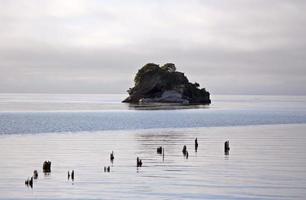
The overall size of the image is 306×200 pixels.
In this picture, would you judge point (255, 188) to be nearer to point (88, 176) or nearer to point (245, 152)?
point (88, 176)

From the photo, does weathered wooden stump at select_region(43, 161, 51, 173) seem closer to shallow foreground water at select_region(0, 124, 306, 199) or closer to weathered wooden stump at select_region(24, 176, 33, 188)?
shallow foreground water at select_region(0, 124, 306, 199)

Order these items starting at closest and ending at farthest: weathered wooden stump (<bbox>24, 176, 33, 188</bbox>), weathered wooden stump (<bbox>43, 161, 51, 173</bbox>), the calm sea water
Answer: the calm sea water, weathered wooden stump (<bbox>24, 176, 33, 188</bbox>), weathered wooden stump (<bbox>43, 161, 51, 173</bbox>)

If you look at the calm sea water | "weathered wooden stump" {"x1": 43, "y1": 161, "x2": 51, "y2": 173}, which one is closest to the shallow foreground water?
the calm sea water

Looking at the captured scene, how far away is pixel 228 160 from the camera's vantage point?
4972 cm

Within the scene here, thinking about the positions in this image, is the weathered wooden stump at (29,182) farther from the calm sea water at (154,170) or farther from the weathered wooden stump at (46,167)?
the weathered wooden stump at (46,167)

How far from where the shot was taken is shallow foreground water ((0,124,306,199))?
33.4m

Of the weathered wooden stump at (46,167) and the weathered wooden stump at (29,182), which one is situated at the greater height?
the weathered wooden stump at (46,167)

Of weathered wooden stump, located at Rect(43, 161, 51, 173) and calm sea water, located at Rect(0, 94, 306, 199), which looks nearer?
calm sea water, located at Rect(0, 94, 306, 199)

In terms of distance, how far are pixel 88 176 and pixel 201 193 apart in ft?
31.5

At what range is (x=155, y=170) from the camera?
43.0 meters

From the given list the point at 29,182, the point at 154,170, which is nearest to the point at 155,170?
the point at 154,170

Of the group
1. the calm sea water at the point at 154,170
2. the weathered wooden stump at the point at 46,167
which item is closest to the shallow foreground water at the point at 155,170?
the calm sea water at the point at 154,170

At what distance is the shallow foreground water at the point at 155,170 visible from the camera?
33438 millimetres

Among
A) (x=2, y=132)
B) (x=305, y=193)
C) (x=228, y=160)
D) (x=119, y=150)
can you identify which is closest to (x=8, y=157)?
(x=119, y=150)
